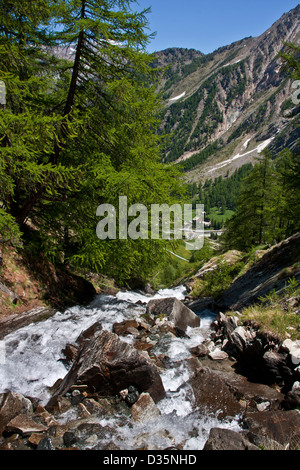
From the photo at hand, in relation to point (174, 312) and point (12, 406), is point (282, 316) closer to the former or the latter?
point (174, 312)

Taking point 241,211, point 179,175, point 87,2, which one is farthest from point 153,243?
point 241,211

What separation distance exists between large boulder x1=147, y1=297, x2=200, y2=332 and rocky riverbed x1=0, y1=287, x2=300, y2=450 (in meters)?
1.73

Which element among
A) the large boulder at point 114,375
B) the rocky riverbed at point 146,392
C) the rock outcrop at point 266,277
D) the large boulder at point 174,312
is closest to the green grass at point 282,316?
the rocky riverbed at point 146,392

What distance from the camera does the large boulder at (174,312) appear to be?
9445 mm

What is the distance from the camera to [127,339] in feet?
24.8

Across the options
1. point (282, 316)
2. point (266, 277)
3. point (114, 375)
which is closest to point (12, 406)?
point (114, 375)

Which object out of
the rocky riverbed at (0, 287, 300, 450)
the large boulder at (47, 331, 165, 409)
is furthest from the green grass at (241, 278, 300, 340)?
the large boulder at (47, 331, 165, 409)

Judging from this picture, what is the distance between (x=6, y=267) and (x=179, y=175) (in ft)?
24.1

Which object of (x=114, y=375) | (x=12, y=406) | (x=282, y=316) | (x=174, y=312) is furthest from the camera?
(x=174, y=312)

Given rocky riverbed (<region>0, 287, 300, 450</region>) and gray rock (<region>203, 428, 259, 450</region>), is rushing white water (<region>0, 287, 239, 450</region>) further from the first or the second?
gray rock (<region>203, 428, 259, 450</region>)

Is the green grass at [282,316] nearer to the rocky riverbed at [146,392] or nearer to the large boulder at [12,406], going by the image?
the rocky riverbed at [146,392]

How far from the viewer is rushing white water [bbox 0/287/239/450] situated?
167 inches

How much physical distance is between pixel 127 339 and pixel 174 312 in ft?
8.51
